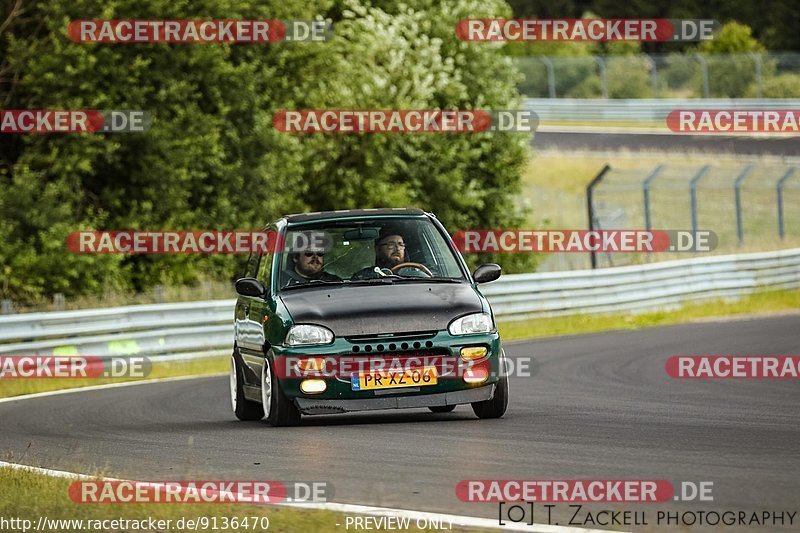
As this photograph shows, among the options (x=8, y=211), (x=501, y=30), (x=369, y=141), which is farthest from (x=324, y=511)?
(x=501, y=30)

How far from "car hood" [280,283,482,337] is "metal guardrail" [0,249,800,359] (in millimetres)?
8987

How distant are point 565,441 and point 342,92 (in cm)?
2504

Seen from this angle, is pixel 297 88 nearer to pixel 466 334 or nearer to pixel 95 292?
pixel 95 292

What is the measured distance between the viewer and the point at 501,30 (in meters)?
38.6

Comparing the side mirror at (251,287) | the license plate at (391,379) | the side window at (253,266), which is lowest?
the license plate at (391,379)

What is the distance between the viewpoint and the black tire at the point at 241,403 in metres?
13.0
